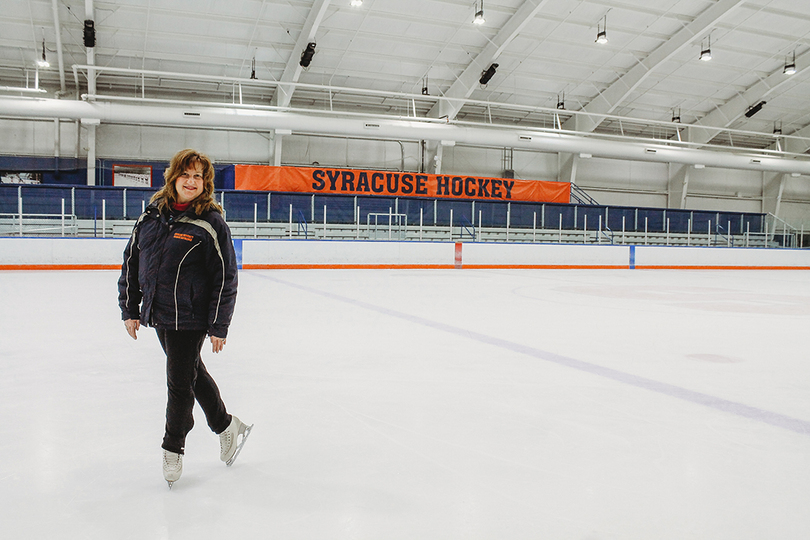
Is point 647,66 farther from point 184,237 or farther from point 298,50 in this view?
point 184,237

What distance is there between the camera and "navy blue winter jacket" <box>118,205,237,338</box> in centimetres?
197

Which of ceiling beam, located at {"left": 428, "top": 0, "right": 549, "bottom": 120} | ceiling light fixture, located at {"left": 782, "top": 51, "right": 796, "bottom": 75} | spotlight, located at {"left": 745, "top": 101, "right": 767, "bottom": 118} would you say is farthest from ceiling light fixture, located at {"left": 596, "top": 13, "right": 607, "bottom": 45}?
spotlight, located at {"left": 745, "top": 101, "right": 767, "bottom": 118}

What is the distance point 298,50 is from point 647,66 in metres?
12.3

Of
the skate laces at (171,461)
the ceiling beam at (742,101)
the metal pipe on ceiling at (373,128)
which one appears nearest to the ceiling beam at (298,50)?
the metal pipe on ceiling at (373,128)

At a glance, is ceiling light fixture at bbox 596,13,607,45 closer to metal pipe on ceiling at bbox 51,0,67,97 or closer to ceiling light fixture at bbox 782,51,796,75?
ceiling light fixture at bbox 782,51,796,75

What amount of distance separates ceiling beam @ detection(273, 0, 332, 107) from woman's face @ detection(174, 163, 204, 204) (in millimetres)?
15632

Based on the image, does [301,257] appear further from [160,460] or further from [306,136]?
A: [160,460]

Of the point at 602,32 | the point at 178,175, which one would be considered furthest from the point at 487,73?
the point at 178,175

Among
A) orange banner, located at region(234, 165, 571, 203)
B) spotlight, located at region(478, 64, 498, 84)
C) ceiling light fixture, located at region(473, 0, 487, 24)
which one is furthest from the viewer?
orange banner, located at region(234, 165, 571, 203)

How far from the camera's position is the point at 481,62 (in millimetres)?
20234

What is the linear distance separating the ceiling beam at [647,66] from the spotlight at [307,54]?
11861 mm

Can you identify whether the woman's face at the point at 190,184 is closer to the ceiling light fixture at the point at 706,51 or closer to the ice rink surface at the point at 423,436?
the ice rink surface at the point at 423,436

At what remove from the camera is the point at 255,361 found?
152 inches

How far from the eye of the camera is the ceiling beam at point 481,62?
1777 cm
